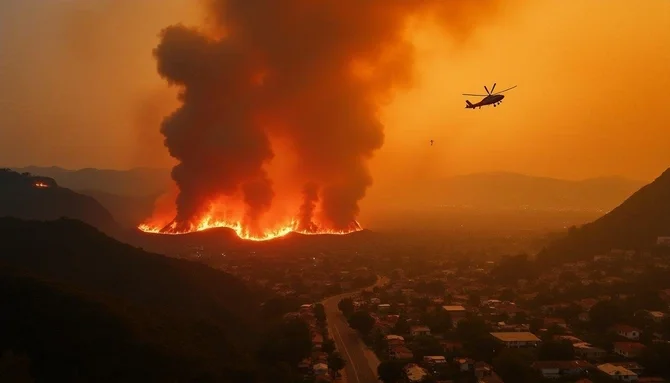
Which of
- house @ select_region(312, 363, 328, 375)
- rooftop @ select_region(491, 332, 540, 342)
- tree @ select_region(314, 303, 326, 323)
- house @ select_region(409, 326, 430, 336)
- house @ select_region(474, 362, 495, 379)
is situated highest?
tree @ select_region(314, 303, 326, 323)

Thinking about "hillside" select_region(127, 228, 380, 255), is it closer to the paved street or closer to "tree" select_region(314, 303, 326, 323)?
the paved street

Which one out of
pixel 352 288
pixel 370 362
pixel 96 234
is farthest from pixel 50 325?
pixel 352 288

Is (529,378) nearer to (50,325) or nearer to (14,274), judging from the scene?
(50,325)

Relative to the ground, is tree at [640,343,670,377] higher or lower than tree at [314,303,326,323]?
lower

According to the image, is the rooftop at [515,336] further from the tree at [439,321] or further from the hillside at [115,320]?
the hillside at [115,320]

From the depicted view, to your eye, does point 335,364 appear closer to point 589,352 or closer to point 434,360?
point 434,360

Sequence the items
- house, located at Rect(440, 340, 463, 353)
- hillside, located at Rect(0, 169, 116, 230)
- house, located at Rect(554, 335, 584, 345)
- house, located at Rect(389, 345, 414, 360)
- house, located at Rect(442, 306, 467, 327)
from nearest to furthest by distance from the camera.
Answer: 1. house, located at Rect(389, 345, 414, 360)
2. house, located at Rect(554, 335, 584, 345)
3. house, located at Rect(440, 340, 463, 353)
4. house, located at Rect(442, 306, 467, 327)
5. hillside, located at Rect(0, 169, 116, 230)

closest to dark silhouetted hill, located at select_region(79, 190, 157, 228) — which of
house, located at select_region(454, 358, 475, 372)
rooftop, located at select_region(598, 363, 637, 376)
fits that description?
house, located at select_region(454, 358, 475, 372)

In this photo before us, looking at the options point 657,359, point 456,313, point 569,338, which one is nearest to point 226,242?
point 456,313
